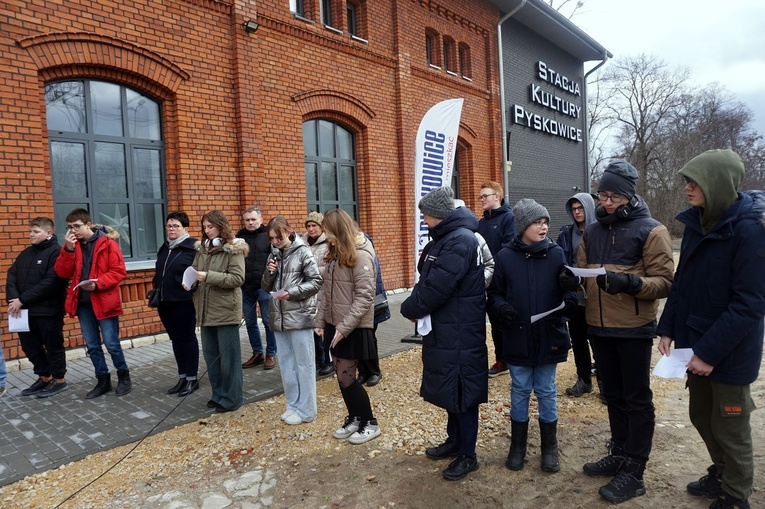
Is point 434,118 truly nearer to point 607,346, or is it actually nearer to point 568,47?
point 607,346

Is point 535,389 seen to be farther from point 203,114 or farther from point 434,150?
point 203,114

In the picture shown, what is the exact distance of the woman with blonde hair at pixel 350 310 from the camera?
393cm

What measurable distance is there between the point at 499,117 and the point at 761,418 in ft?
37.4

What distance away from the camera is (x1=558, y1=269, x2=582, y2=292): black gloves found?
318cm

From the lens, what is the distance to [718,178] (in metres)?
2.68

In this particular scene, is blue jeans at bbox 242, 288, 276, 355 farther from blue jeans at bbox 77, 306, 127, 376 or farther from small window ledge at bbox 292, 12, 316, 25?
small window ledge at bbox 292, 12, 316, 25

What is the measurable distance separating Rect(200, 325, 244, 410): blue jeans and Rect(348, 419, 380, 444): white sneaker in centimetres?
137

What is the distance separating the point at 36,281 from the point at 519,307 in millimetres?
4931

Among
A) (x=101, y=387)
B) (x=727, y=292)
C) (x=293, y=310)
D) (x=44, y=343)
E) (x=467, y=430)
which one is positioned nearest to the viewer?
(x=727, y=292)

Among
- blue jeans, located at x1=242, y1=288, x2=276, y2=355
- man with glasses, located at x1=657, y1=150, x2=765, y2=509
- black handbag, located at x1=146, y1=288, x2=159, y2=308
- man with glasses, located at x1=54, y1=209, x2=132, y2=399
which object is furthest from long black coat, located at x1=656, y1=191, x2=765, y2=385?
man with glasses, located at x1=54, y1=209, x2=132, y2=399

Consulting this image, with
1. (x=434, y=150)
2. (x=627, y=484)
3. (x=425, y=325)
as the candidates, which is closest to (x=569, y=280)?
(x=425, y=325)

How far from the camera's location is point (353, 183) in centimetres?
1070

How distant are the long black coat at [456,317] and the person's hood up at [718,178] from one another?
51.3 inches

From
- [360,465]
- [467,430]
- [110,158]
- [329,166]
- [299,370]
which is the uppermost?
[329,166]
